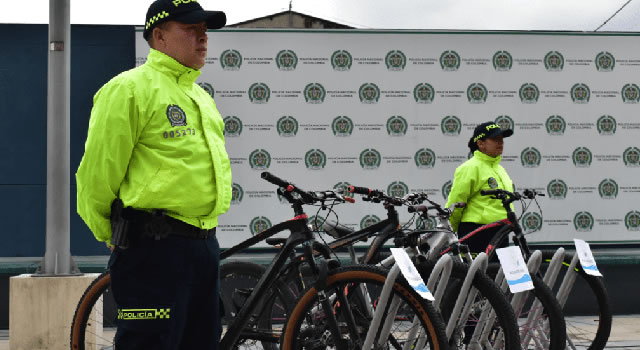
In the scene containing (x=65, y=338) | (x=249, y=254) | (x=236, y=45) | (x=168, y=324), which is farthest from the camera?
(x=236, y=45)

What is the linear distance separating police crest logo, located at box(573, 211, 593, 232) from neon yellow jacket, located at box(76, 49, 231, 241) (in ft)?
19.8

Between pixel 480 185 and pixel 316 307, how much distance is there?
2.70m

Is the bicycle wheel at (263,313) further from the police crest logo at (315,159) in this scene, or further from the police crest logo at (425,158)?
the police crest logo at (425,158)

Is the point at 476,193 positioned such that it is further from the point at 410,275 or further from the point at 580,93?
the point at 580,93

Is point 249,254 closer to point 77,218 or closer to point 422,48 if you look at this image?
point 77,218

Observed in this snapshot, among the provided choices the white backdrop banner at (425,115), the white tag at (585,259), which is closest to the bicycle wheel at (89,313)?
the white tag at (585,259)

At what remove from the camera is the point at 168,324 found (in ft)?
10.2

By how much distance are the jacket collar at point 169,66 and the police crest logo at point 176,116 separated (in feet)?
0.50

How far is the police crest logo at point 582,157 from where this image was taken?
27.8 ft

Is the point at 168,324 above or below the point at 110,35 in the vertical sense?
below

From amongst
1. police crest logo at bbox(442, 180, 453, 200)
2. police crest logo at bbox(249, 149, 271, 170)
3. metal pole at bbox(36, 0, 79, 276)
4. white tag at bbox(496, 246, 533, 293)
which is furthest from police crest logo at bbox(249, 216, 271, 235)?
white tag at bbox(496, 246, 533, 293)

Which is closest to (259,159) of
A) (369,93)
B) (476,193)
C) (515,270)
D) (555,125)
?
(369,93)

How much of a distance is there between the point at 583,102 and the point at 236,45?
11.7 feet

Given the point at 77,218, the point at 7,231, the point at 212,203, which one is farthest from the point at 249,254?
the point at 212,203
